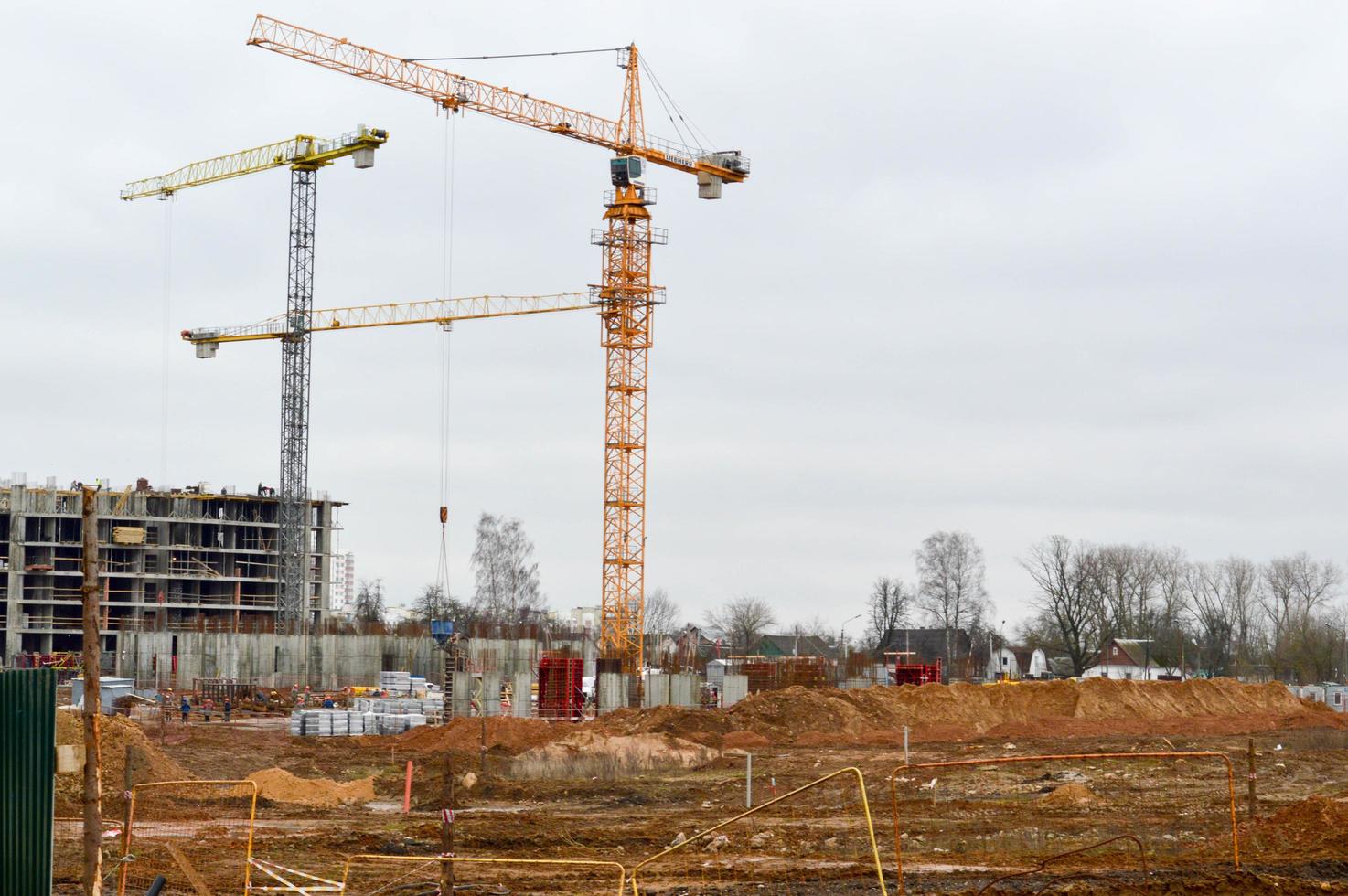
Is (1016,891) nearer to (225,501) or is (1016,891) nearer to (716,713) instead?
(716,713)

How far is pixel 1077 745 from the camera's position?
43.5 meters

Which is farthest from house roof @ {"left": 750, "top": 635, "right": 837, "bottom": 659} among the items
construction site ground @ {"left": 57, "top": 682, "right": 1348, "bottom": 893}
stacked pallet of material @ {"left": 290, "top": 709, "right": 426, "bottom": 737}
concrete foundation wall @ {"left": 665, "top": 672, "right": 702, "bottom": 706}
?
stacked pallet of material @ {"left": 290, "top": 709, "right": 426, "bottom": 737}

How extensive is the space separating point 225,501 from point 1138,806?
327 ft

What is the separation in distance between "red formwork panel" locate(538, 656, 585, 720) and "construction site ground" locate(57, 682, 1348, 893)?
5340mm

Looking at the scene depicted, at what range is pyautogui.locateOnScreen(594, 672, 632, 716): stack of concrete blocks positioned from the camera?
61.1m

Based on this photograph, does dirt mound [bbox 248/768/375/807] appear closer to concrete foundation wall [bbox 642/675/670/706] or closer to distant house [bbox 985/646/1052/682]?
concrete foundation wall [bbox 642/675/670/706]

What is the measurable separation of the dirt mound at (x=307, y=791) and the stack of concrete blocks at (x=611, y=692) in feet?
94.5

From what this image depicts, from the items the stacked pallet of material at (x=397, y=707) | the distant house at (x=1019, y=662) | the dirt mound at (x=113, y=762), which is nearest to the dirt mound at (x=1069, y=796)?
the dirt mound at (x=113, y=762)

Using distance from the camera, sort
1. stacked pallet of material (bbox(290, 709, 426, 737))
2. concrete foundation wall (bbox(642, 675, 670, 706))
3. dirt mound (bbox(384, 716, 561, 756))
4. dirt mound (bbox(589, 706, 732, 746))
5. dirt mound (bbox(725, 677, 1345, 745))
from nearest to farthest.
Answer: dirt mound (bbox(384, 716, 561, 756)) < dirt mound (bbox(589, 706, 732, 746)) < stacked pallet of material (bbox(290, 709, 426, 737)) < dirt mound (bbox(725, 677, 1345, 745)) < concrete foundation wall (bbox(642, 675, 670, 706))

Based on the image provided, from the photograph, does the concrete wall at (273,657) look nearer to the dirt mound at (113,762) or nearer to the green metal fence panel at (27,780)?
the dirt mound at (113,762)

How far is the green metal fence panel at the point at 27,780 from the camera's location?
534 inches

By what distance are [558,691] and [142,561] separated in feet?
207

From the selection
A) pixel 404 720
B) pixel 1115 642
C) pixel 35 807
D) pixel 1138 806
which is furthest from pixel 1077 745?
pixel 1115 642

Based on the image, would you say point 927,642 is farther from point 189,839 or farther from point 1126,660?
point 189,839
